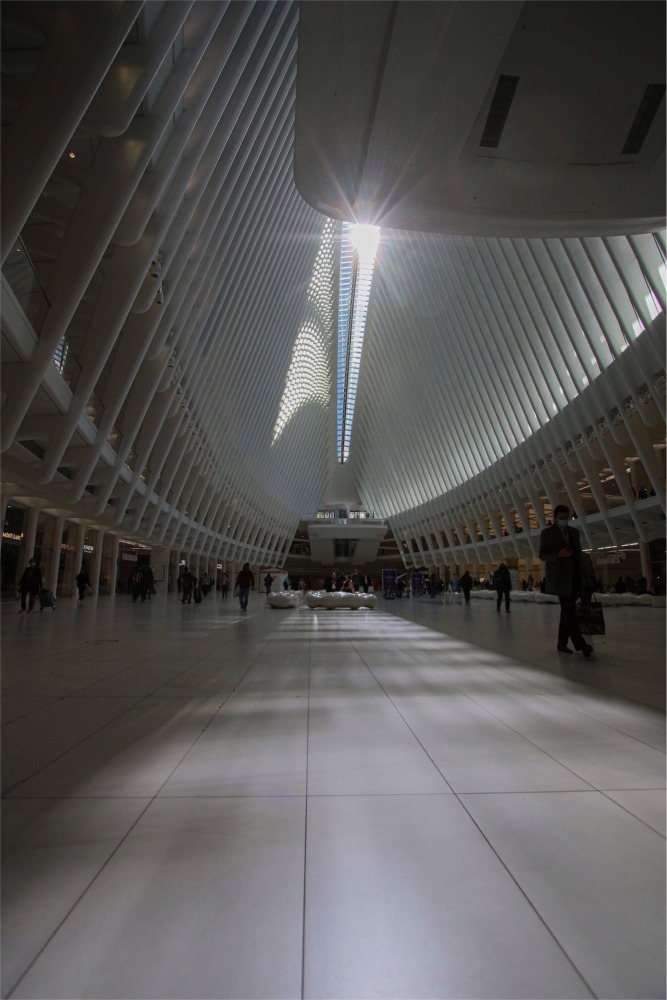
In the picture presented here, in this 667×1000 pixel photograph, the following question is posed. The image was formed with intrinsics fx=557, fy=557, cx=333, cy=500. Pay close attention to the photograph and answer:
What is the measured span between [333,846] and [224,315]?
17508 millimetres

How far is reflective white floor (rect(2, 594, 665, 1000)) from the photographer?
130 cm

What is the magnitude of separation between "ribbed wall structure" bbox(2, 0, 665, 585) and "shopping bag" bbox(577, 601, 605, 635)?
7.24 meters

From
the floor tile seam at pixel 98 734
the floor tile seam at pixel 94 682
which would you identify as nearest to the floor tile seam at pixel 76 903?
the floor tile seam at pixel 98 734

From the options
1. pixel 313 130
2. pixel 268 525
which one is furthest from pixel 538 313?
pixel 268 525

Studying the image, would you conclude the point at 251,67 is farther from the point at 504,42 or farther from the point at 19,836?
the point at 19,836

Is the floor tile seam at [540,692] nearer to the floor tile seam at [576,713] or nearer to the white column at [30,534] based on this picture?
the floor tile seam at [576,713]

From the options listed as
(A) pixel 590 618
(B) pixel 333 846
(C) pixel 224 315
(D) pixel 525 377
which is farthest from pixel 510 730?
(D) pixel 525 377

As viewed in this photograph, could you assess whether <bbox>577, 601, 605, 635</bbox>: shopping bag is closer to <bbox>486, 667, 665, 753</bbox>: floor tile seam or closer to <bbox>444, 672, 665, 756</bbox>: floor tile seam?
<bbox>486, 667, 665, 753</bbox>: floor tile seam

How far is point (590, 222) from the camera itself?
915cm

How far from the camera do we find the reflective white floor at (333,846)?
130cm

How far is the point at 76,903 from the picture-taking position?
1533 millimetres

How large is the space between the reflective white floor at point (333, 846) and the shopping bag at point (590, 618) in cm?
184

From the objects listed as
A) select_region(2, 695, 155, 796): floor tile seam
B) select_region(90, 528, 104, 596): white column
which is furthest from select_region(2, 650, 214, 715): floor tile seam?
select_region(90, 528, 104, 596): white column

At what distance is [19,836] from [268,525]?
42.7m
